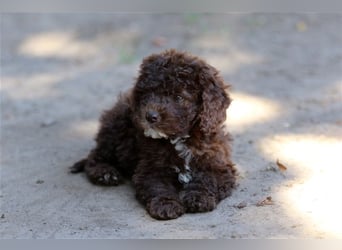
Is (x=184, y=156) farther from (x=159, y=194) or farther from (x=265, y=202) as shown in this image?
(x=265, y=202)

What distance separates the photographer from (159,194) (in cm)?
496

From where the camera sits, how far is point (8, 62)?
8.91m

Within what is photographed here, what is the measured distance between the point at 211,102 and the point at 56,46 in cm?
474

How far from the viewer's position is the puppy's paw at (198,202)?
4883mm

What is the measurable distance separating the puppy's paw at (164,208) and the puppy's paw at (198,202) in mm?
57

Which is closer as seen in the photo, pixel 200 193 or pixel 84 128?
pixel 200 193

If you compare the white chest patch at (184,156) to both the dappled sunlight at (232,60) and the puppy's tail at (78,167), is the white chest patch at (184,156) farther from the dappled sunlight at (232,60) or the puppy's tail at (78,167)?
the dappled sunlight at (232,60)

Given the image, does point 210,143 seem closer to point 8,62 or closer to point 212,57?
point 212,57

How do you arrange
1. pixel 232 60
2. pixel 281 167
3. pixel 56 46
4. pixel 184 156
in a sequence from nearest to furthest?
pixel 184 156, pixel 281 167, pixel 232 60, pixel 56 46

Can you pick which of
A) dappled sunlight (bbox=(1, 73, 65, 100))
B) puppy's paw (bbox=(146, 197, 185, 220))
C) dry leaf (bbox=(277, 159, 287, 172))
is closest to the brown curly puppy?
puppy's paw (bbox=(146, 197, 185, 220))

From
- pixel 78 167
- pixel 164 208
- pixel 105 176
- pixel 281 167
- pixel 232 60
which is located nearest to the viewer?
pixel 164 208

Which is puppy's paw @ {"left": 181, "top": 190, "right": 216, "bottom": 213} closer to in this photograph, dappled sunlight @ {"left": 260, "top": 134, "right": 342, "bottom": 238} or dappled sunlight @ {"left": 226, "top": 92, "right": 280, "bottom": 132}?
dappled sunlight @ {"left": 260, "top": 134, "right": 342, "bottom": 238}

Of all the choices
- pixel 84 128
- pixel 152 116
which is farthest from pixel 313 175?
pixel 84 128

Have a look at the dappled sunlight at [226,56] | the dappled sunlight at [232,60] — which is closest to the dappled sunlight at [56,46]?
the dappled sunlight at [226,56]
